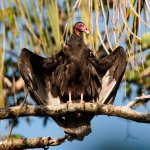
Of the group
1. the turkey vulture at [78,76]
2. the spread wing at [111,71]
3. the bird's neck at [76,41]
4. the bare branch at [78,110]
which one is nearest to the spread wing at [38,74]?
the turkey vulture at [78,76]

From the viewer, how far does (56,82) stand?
16.8ft

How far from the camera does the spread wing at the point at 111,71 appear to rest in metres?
5.01

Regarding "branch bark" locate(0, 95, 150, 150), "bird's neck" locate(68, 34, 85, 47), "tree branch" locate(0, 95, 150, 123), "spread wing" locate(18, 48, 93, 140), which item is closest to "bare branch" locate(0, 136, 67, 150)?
"branch bark" locate(0, 95, 150, 150)

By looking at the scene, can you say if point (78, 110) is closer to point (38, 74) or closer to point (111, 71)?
point (38, 74)

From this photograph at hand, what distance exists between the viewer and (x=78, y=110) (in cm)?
370

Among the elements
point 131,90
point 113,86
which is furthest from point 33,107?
point 131,90

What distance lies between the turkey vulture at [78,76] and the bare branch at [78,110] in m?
1.15

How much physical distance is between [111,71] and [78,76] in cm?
35

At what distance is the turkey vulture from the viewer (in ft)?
16.1

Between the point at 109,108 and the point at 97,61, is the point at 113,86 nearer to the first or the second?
the point at 97,61

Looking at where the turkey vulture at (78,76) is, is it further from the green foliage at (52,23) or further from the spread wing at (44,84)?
the green foliage at (52,23)

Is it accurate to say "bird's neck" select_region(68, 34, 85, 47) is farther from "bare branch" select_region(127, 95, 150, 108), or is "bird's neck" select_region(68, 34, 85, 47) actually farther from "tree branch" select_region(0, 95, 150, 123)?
"bare branch" select_region(127, 95, 150, 108)

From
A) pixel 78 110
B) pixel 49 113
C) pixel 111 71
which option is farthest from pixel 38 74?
pixel 49 113

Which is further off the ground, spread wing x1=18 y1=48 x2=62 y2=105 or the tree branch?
spread wing x1=18 y1=48 x2=62 y2=105
